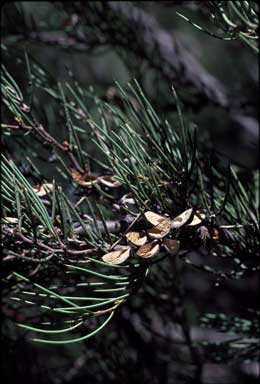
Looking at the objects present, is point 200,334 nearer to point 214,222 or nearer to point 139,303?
point 139,303

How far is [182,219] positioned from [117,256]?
6 cm

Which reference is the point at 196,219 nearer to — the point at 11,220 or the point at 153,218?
the point at 153,218

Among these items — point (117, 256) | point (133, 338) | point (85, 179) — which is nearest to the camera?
point (117, 256)

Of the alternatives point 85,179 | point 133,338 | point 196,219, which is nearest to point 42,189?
point 85,179

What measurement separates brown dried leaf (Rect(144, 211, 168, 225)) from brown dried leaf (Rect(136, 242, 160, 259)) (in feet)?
0.05

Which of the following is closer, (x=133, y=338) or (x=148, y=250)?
(x=148, y=250)

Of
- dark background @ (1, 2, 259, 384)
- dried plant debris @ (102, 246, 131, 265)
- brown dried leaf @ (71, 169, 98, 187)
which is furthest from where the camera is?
dark background @ (1, 2, 259, 384)

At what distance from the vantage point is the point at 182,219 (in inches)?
18.8

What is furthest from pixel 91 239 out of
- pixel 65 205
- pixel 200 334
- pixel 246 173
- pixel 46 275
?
pixel 200 334

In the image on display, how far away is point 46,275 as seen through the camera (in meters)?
0.60

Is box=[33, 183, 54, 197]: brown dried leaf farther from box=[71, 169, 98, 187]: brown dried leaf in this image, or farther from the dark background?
the dark background

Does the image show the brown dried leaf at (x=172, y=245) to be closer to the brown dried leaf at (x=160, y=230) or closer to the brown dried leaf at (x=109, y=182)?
the brown dried leaf at (x=160, y=230)

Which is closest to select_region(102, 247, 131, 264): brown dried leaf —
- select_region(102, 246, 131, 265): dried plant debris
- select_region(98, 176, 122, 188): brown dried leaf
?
Answer: select_region(102, 246, 131, 265): dried plant debris

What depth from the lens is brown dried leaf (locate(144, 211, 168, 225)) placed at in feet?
1.54
